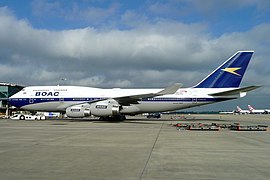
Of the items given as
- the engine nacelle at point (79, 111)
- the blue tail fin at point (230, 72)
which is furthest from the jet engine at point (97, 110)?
the blue tail fin at point (230, 72)

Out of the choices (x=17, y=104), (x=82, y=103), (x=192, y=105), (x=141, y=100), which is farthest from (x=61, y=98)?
(x=192, y=105)

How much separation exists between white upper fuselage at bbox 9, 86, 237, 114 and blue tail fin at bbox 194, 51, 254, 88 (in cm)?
80

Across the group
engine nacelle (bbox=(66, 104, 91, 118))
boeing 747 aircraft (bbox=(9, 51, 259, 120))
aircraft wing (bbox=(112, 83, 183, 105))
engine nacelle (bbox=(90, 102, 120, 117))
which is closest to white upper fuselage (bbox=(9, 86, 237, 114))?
boeing 747 aircraft (bbox=(9, 51, 259, 120))

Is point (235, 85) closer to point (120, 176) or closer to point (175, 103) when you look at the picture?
point (175, 103)

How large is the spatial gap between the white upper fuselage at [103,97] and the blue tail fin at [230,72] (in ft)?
2.61

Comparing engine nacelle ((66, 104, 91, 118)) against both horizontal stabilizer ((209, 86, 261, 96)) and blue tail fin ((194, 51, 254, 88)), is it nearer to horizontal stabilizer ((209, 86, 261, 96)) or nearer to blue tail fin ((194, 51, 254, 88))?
blue tail fin ((194, 51, 254, 88))

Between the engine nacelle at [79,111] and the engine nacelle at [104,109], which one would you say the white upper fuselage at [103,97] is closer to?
the engine nacelle at [79,111]

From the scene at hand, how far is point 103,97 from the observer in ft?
104

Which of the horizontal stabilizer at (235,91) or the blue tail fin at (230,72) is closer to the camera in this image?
the horizontal stabilizer at (235,91)

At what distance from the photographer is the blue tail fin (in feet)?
102

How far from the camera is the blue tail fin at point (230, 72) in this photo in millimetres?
31016

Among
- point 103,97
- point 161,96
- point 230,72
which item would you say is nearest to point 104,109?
point 103,97

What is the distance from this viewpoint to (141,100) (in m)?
31.3

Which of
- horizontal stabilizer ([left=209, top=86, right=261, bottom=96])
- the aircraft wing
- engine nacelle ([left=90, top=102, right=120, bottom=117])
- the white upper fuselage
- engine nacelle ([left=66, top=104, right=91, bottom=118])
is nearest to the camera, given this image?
the aircraft wing
